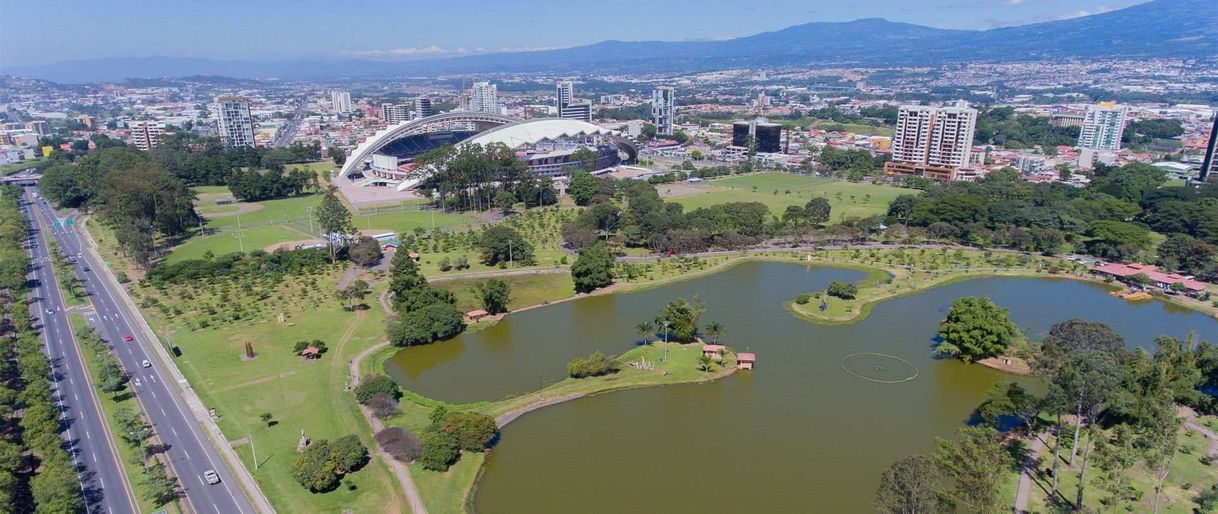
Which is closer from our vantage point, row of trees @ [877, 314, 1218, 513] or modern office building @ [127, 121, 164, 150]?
row of trees @ [877, 314, 1218, 513]

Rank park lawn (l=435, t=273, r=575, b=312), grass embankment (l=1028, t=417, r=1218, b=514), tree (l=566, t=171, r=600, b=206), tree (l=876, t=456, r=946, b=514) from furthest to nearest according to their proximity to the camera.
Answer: tree (l=566, t=171, r=600, b=206), park lawn (l=435, t=273, r=575, b=312), grass embankment (l=1028, t=417, r=1218, b=514), tree (l=876, t=456, r=946, b=514)

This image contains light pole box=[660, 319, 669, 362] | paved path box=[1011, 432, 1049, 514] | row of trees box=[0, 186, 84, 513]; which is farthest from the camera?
light pole box=[660, 319, 669, 362]

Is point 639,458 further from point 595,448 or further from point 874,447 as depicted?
point 874,447

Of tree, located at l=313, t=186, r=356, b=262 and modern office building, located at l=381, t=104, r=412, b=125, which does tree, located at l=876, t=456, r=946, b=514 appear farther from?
modern office building, located at l=381, t=104, r=412, b=125

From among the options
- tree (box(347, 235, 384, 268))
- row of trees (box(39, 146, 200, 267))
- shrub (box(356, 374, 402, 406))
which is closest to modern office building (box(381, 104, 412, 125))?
row of trees (box(39, 146, 200, 267))

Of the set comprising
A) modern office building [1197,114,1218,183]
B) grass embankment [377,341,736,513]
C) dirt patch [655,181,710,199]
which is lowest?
grass embankment [377,341,736,513]

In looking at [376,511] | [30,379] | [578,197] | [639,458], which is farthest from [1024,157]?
[30,379]

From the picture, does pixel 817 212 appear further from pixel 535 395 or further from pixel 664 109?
pixel 664 109
